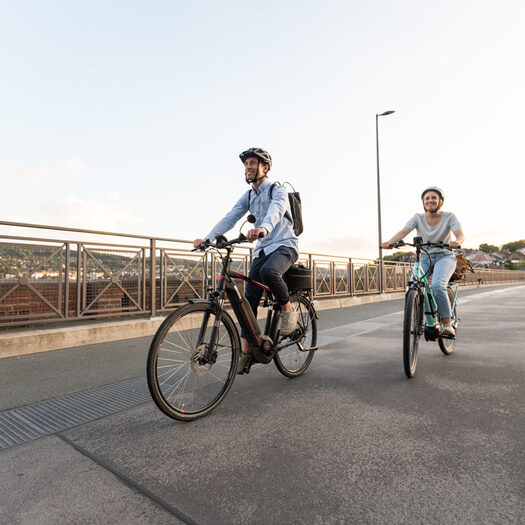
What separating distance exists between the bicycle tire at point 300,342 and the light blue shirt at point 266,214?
598 mm

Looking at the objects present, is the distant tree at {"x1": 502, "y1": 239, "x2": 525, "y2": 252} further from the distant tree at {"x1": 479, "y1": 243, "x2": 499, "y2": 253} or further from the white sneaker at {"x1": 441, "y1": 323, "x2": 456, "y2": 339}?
the white sneaker at {"x1": 441, "y1": 323, "x2": 456, "y2": 339}

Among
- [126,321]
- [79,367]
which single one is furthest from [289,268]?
[126,321]

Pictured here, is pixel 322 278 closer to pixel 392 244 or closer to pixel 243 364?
pixel 392 244

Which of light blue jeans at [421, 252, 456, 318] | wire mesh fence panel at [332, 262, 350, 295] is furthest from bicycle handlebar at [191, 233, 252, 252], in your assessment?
wire mesh fence panel at [332, 262, 350, 295]

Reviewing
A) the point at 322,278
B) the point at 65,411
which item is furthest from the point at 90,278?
the point at 322,278

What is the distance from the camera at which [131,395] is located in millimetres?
3064

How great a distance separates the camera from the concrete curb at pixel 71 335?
14.6 feet

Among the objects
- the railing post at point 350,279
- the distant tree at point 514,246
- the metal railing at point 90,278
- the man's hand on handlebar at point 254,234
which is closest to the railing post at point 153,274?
the metal railing at point 90,278

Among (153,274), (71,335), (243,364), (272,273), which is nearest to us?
(243,364)

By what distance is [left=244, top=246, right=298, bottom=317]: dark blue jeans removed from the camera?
298 centimetres

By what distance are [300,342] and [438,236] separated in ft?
6.97

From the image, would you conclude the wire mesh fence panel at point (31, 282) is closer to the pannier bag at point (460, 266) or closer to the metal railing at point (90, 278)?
the metal railing at point (90, 278)

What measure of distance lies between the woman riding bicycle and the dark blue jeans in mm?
1491

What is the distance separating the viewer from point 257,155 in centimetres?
312
